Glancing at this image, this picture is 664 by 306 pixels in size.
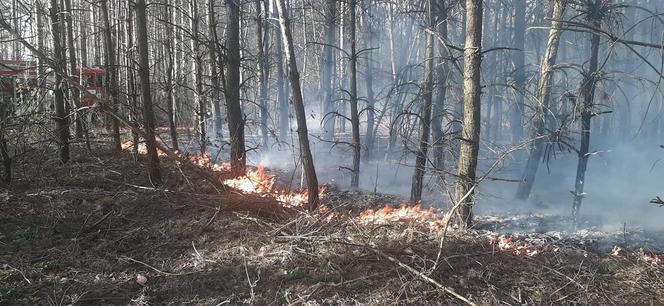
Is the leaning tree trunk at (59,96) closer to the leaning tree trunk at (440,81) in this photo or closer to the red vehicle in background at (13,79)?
the red vehicle in background at (13,79)

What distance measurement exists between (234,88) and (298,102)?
3845mm

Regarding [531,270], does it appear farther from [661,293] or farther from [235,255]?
[235,255]

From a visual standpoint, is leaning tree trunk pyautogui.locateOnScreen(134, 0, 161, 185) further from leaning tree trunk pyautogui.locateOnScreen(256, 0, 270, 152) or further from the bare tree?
the bare tree

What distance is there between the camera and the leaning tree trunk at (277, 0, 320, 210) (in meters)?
8.42

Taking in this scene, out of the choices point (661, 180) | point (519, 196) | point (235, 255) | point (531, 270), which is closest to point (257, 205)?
point (235, 255)

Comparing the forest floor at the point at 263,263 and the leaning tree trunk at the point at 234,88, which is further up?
the leaning tree trunk at the point at 234,88

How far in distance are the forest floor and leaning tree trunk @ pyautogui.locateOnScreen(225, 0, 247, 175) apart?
465 cm

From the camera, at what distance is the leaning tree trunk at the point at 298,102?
842cm

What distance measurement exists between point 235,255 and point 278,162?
14.3 m

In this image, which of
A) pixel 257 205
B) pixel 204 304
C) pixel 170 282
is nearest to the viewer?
pixel 204 304

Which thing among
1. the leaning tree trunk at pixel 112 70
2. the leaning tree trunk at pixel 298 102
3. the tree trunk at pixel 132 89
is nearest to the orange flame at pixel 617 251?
the leaning tree trunk at pixel 298 102

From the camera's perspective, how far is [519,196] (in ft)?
55.0

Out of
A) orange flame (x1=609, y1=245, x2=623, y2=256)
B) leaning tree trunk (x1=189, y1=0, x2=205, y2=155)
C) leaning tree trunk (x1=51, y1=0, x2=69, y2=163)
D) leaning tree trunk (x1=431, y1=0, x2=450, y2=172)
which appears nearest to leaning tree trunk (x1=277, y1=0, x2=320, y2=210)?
leaning tree trunk (x1=431, y1=0, x2=450, y2=172)

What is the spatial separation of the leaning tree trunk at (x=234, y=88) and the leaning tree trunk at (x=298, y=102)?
3.02 metres
